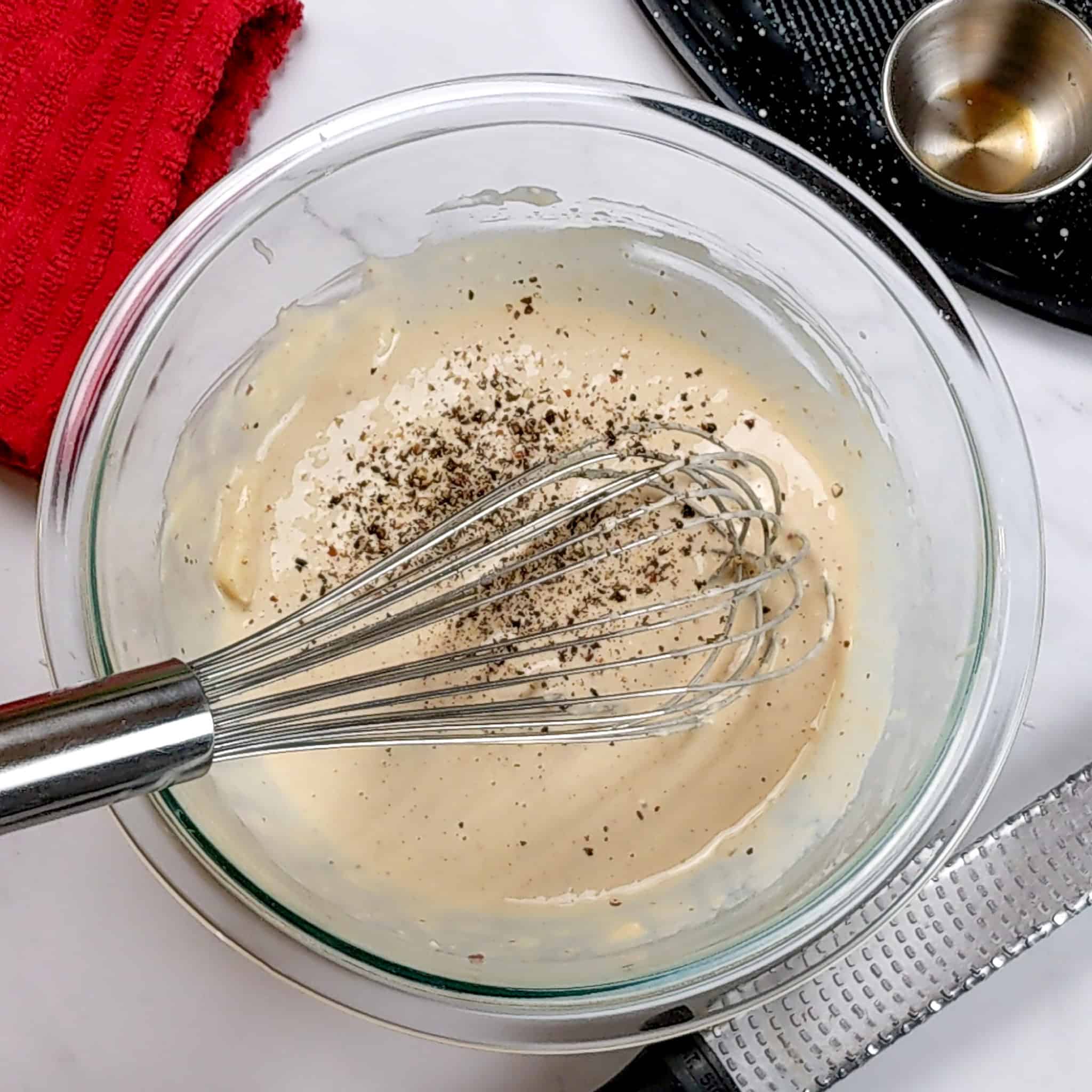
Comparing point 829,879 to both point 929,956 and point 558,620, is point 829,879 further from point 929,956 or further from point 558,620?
point 558,620

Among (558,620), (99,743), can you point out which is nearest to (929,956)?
(558,620)

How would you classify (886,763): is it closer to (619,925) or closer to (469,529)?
(619,925)

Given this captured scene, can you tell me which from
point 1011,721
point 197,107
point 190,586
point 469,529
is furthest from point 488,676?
point 197,107

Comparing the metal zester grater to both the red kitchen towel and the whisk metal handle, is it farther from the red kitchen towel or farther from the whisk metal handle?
the red kitchen towel

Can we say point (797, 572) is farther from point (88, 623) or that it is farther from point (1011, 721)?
point (88, 623)

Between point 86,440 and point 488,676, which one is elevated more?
point 86,440

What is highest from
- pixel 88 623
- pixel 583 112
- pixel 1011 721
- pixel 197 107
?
pixel 197 107

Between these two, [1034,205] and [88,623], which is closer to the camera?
[88,623]
